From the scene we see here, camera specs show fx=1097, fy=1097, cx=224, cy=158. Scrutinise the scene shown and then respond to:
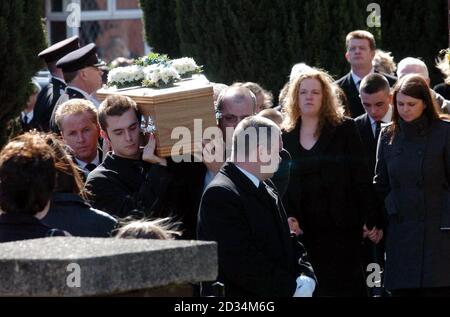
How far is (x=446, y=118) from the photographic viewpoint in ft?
24.5

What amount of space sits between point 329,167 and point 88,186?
2230 mm

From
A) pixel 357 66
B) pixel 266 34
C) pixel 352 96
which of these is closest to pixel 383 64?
pixel 357 66

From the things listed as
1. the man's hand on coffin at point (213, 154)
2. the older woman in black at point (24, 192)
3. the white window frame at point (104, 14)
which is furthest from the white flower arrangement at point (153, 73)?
the white window frame at point (104, 14)

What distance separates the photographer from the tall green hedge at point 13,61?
839cm

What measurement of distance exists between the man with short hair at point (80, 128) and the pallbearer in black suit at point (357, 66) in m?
3.47

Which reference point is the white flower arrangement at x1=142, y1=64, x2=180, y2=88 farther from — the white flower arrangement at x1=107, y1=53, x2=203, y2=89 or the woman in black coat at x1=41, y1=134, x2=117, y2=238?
the woman in black coat at x1=41, y1=134, x2=117, y2=238

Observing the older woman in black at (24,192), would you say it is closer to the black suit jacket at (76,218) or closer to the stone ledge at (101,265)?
the black suit jacket at (76,218)

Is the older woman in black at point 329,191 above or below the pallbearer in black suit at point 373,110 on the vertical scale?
below

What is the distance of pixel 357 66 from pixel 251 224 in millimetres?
4859

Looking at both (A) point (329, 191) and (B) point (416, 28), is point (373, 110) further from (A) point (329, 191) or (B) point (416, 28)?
(B) point (416, 28)

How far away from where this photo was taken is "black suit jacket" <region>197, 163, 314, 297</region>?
549cm
